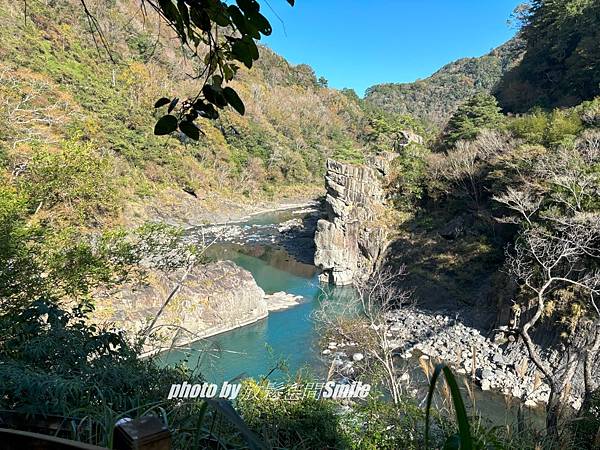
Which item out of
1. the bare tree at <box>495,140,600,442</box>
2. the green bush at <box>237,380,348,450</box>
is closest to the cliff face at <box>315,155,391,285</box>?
the bare tree at <box>495,140,600,442</box>

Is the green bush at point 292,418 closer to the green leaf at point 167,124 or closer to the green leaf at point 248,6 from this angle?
the green leaf at point 167,124

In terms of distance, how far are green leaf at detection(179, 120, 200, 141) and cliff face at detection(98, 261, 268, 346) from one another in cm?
815

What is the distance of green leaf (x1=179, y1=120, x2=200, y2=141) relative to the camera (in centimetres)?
75

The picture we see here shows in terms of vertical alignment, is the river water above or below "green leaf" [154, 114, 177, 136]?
below

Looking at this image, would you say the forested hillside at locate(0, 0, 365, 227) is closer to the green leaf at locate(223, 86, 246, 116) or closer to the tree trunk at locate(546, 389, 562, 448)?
the green leaf at locate(223, 86, 246, 116)

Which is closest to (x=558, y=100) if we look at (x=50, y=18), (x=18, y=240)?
(x=18, y=240)

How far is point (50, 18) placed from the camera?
88.9 ft

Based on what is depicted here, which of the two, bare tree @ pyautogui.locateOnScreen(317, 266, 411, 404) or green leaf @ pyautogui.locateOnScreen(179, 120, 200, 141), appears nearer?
green leaf @ pyautogui.locateOnScreen(179, 120, 200, 141)

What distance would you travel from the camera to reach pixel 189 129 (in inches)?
30.1

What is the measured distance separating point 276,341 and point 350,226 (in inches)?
271

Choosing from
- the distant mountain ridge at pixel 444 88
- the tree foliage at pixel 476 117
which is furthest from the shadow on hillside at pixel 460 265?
the distant mountain ridge at pixel 444 88

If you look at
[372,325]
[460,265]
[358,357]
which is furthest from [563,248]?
[358,357]

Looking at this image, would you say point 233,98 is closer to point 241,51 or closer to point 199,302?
point 241,51

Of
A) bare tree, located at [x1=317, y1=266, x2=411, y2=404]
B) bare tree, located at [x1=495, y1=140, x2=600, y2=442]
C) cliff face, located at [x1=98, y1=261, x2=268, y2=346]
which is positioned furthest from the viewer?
cliff face, located at [x1=98, y1=261, x2=268, y2=346]
